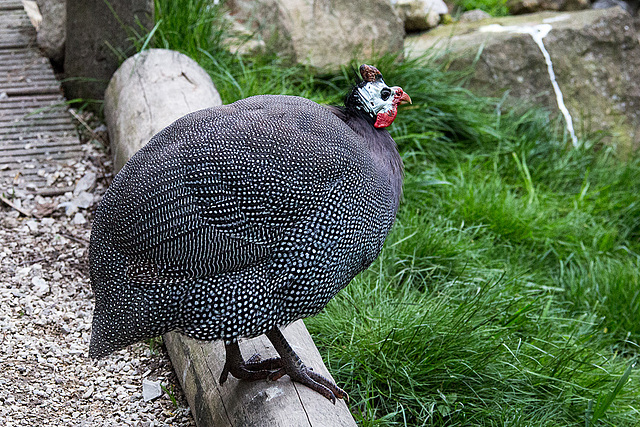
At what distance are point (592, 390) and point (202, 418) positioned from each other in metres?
1.57

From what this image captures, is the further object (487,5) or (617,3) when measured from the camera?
(617,3)

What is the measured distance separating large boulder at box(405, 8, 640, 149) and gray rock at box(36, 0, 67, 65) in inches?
93.8

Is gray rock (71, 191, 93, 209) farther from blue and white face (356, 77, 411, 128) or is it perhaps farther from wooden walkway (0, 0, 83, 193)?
blue and white face (356, 77, 411, 128)

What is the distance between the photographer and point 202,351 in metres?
2.40

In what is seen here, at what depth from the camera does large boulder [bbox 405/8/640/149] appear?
5.02m

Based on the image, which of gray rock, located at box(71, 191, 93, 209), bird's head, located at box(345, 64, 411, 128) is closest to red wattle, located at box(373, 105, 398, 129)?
bird's head, located at box(345, 64, 411, 128)

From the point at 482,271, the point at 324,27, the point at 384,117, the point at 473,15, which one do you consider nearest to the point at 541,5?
the point at 473,15

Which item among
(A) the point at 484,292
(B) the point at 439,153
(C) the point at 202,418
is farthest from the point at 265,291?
(B) the point at 439,153

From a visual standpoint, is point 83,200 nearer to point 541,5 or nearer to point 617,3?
point 541,5

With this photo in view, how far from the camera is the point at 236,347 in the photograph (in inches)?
86.1

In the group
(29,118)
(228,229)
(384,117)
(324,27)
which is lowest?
(29,118)

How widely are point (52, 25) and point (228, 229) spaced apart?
2891 millimetres

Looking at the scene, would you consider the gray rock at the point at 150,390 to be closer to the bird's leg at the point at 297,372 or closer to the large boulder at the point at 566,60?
the bird's leg at the point at 297,372

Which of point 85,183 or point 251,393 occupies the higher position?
point 251,393
